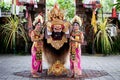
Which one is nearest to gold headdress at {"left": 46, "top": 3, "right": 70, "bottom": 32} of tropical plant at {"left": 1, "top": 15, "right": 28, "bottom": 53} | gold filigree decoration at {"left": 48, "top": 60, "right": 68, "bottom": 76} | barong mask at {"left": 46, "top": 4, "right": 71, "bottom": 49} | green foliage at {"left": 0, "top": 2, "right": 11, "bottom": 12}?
barong mask at {"left": 46, "top": 4, "right": 71, "bottom": 49}

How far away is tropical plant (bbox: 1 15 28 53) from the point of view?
1227 cm

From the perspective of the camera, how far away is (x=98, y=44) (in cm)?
1251

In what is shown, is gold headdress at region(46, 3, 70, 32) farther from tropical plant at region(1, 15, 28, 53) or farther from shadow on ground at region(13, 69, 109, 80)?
tropical plant at region(1, 15, 28, 53)

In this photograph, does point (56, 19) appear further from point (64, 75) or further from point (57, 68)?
point (64, 75)

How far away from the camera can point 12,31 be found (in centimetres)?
1226

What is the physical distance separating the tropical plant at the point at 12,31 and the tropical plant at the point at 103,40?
2473 mm

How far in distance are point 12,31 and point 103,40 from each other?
3.08 meters

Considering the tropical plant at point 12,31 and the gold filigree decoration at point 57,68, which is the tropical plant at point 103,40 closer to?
the tropical plant at point 12,31

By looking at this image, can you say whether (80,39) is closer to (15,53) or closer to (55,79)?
(55,79)

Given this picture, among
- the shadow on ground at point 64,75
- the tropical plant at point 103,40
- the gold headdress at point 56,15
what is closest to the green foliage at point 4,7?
the tropical plant at point 103,40

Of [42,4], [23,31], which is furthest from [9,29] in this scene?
[42,4]

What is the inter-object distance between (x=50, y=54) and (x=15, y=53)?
5.46m

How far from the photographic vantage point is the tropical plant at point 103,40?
476 inches

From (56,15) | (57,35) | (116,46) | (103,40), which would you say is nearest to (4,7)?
(103,40)
